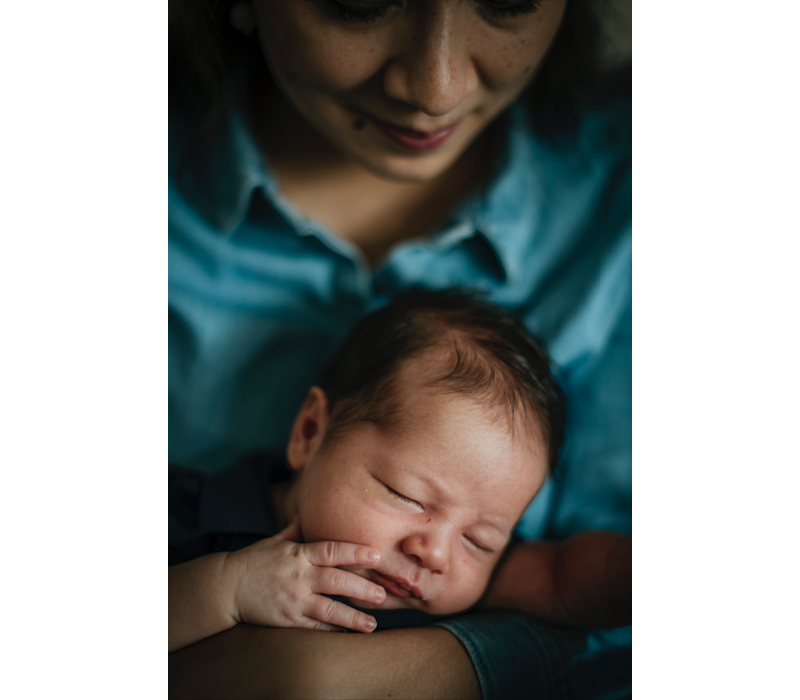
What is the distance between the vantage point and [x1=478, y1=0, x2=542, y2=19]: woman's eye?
2.60ft

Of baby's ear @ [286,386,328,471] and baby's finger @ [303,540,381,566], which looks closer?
baby's finger @ [303,540,381,566]

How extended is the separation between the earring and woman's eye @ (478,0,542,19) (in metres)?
0.37

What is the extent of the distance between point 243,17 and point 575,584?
0.98 meters

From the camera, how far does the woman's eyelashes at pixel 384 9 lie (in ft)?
2.54

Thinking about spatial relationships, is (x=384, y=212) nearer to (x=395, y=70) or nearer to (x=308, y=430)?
(x=395, y=70)

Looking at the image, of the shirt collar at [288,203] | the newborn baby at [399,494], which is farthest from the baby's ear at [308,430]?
the shirt collar at [288,203]

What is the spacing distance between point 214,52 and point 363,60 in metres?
0.32

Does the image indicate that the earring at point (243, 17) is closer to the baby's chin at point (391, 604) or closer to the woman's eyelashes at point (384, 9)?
the woman's eyelashes at point (384, 9)

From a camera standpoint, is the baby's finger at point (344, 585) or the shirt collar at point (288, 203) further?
the shirt collar at point (288, 203)


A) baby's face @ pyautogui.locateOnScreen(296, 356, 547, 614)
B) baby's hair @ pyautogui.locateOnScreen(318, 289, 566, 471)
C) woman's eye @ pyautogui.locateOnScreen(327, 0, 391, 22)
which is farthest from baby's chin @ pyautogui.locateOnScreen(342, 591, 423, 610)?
woman's eye @ pyautogui.locateOnScreen(327, 0, 391, 22)

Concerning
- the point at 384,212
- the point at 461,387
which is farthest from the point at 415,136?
the point at 461,387

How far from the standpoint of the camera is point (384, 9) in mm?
778

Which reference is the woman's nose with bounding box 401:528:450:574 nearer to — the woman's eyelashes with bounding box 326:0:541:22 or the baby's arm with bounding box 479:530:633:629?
the baby's arm with bounding box 479:530:633:629

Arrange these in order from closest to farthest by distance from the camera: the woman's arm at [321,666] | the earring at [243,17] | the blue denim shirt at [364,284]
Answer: the woman's arm at [321,666], the earring at [243,17], the blue denim shirt at [364,284]
